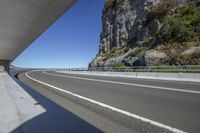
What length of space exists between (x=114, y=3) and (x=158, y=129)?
73.2 meters

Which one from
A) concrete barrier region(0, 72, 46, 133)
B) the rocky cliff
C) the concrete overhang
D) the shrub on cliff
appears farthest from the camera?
the shrub on cliff

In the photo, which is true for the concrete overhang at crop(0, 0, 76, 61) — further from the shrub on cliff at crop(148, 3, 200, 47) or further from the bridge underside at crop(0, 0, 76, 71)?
the shrub on cliff at crop(148, 3, 200, 47)

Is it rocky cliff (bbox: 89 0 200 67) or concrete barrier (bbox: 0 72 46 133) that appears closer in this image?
concrete barrier (bbox: 0 72 46 133)

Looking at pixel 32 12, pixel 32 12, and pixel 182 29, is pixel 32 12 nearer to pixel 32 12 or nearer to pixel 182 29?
pixel 32 12

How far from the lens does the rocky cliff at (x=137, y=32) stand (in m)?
40.5

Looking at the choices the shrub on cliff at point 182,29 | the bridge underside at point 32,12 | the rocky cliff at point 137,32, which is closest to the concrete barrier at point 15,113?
the bridge underside at point 32,12

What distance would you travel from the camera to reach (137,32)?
201 ft

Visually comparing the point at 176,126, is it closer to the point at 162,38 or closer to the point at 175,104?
the point at 175,104

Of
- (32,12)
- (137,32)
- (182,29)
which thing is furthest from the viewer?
(137,32)

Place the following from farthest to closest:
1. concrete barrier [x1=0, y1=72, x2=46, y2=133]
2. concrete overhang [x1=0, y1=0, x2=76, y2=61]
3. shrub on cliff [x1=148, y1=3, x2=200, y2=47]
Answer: shrub on cliff [x1=148, y1=3, x2=200, y2=47] < concrete overhang [x1=0, y1=0, x2=76, y2=61] < concrete barrier [x1=0, y1=72, x2=46, y2=133]

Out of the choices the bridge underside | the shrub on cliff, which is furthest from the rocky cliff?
the bridge underside

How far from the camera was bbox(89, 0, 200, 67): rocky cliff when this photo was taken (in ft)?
133

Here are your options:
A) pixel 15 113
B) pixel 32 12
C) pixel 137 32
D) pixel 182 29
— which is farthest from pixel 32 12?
pixel 137 32

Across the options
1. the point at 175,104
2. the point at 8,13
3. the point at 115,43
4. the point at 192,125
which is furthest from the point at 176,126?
the point at 115,43
